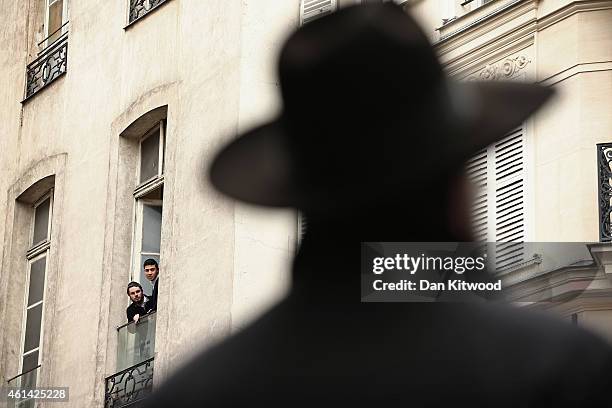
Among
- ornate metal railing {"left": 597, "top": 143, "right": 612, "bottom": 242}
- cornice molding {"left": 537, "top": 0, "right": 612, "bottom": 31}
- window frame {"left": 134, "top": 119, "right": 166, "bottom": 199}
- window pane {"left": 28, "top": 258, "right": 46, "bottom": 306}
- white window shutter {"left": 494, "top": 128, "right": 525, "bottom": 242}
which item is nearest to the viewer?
white window shutter {"left": 494, "top": 128, "right": 525, "bottom": 242}

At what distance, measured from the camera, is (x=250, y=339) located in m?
0.80

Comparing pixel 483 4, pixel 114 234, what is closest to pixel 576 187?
pixel 483 4

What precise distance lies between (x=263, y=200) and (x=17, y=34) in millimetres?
13713

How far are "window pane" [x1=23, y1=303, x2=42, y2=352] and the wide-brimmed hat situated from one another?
12207 mm

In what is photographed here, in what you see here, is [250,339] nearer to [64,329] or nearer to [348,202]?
[348,202]

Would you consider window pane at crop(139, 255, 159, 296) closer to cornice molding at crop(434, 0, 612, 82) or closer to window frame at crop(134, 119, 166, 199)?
window frame at crop(134, 119, 166, 199)

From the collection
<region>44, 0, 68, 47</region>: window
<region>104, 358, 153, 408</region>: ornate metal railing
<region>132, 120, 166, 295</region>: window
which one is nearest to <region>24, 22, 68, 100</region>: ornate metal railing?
Result: <region>44, 0, 68, 47</region>: window

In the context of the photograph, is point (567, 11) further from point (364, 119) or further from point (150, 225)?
point (364, 119)

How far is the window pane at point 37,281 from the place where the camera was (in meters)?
13.0

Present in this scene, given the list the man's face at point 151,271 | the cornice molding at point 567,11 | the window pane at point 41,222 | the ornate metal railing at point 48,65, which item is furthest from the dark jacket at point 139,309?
the cornice molding at point 567,11

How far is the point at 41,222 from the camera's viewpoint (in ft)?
43.9

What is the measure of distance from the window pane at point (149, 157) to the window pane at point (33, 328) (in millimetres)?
1769

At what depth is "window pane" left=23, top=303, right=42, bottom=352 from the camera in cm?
1288

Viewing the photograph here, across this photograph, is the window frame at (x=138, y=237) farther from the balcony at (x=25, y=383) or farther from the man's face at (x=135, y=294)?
the balcony at (x=25, y=383)
